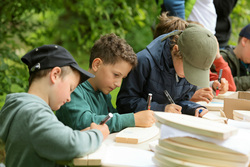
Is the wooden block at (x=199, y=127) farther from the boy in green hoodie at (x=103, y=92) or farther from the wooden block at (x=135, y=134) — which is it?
the boy in green hoodie at (x=103, y=92)

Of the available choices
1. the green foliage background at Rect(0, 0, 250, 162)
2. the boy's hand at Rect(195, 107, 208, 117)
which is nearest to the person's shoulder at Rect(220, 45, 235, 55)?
the boy's hand at Rect(195, 107, 208, 117)

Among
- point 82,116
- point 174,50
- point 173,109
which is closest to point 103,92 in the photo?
point 82,116

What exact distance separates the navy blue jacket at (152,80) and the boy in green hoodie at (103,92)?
0.37 feet

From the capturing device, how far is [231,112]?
206 centimetres

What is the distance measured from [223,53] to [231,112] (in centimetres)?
164

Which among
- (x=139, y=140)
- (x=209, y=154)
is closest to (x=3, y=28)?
(x=139, y=140)

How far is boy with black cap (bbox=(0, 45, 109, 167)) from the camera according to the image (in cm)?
127

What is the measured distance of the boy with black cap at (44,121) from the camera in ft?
4.17

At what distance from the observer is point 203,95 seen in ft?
8.22

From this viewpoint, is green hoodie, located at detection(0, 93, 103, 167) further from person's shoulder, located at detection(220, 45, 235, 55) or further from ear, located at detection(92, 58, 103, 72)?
person's shoulder, located at detection(220, 45, 235, 55)

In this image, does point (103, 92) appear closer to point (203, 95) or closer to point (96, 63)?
point (96, 63)

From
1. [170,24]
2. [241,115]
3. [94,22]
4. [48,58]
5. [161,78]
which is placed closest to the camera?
[48,58]

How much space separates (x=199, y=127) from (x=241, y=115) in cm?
79

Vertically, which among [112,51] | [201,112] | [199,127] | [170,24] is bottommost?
[201,112]
